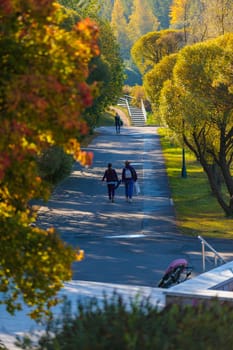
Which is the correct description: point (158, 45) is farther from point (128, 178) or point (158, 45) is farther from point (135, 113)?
point (128, 178)

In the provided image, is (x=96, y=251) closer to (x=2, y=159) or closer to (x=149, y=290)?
(x=149, y=290)

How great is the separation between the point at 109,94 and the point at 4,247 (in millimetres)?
33540

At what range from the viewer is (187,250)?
1998 centimetres

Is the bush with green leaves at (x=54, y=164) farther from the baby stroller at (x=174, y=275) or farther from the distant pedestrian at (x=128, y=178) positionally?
the baby stroller at (x=174, y=275)

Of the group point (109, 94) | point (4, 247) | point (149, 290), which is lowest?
point (109, 94)

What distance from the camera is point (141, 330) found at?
6816 millimetres

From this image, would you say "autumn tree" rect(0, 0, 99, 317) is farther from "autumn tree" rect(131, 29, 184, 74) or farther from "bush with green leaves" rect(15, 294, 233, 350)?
"autumn tree" rect(131, 29, 184, 74)

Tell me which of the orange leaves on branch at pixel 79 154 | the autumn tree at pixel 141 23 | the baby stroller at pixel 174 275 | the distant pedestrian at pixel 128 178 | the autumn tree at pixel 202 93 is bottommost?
the autumn tree at pixel 141 23

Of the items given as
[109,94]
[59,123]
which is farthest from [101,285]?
[109,94]

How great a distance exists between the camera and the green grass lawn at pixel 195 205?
23.6 meters

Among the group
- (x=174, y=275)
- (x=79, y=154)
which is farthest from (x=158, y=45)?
(x=79, y=154)

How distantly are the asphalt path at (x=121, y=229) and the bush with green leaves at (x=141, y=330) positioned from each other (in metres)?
9.01

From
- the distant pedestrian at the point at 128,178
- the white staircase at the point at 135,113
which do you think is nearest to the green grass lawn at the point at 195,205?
the distant pedestrian at the point at 128,178

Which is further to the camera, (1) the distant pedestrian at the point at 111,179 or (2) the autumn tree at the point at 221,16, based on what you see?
(2) the autumn tree at the point at 221,16
